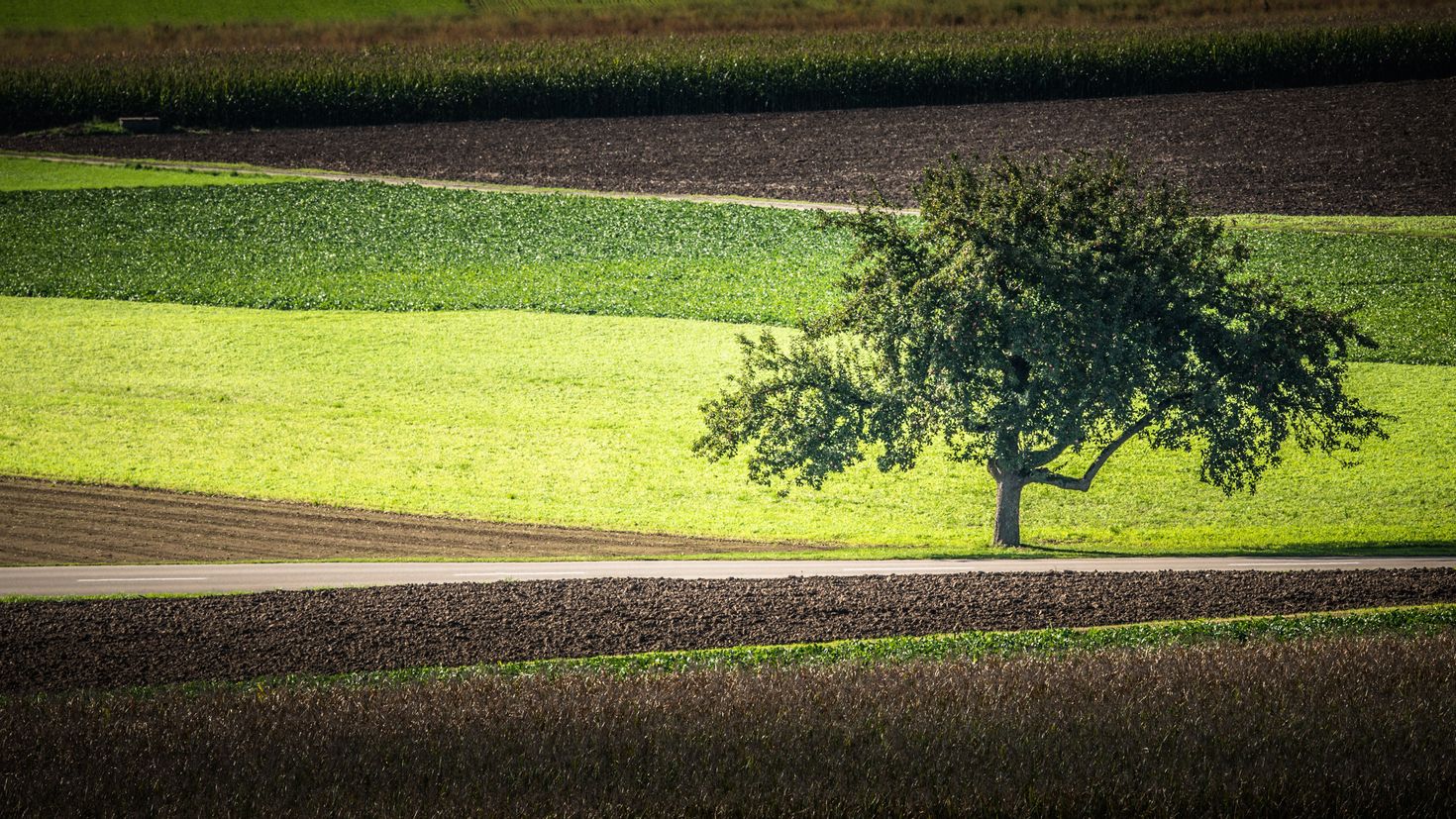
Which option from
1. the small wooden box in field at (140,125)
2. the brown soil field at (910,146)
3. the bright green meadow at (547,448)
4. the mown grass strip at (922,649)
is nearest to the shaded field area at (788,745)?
the mown grass strip at (922,649)

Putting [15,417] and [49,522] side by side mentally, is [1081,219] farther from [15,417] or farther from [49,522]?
[15,417]

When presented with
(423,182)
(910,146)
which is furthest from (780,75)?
(423,182)

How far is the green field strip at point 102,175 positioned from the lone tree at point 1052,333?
4156 centimetres

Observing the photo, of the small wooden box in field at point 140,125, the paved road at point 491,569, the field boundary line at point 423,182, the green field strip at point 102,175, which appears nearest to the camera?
the paved road at point 491,569

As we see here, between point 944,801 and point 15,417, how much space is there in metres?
27.8

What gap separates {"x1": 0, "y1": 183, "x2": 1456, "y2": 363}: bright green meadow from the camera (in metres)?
43.0

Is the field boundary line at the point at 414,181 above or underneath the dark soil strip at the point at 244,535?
above

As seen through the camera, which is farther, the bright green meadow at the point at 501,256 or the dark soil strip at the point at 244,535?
the bright green meadow at the point at 501,256

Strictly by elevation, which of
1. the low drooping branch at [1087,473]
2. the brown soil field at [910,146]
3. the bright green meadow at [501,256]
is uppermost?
the brown soil field at [910,146]

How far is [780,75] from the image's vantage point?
237ft

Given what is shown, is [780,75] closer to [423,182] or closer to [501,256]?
[423,182]

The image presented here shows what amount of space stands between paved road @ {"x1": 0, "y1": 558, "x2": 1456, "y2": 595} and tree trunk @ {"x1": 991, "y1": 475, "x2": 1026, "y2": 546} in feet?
5.77

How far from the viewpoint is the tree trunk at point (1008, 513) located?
84.3ft

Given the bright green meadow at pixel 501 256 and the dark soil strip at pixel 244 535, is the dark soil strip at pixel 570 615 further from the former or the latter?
the bright green meadow at pixel 501 256
